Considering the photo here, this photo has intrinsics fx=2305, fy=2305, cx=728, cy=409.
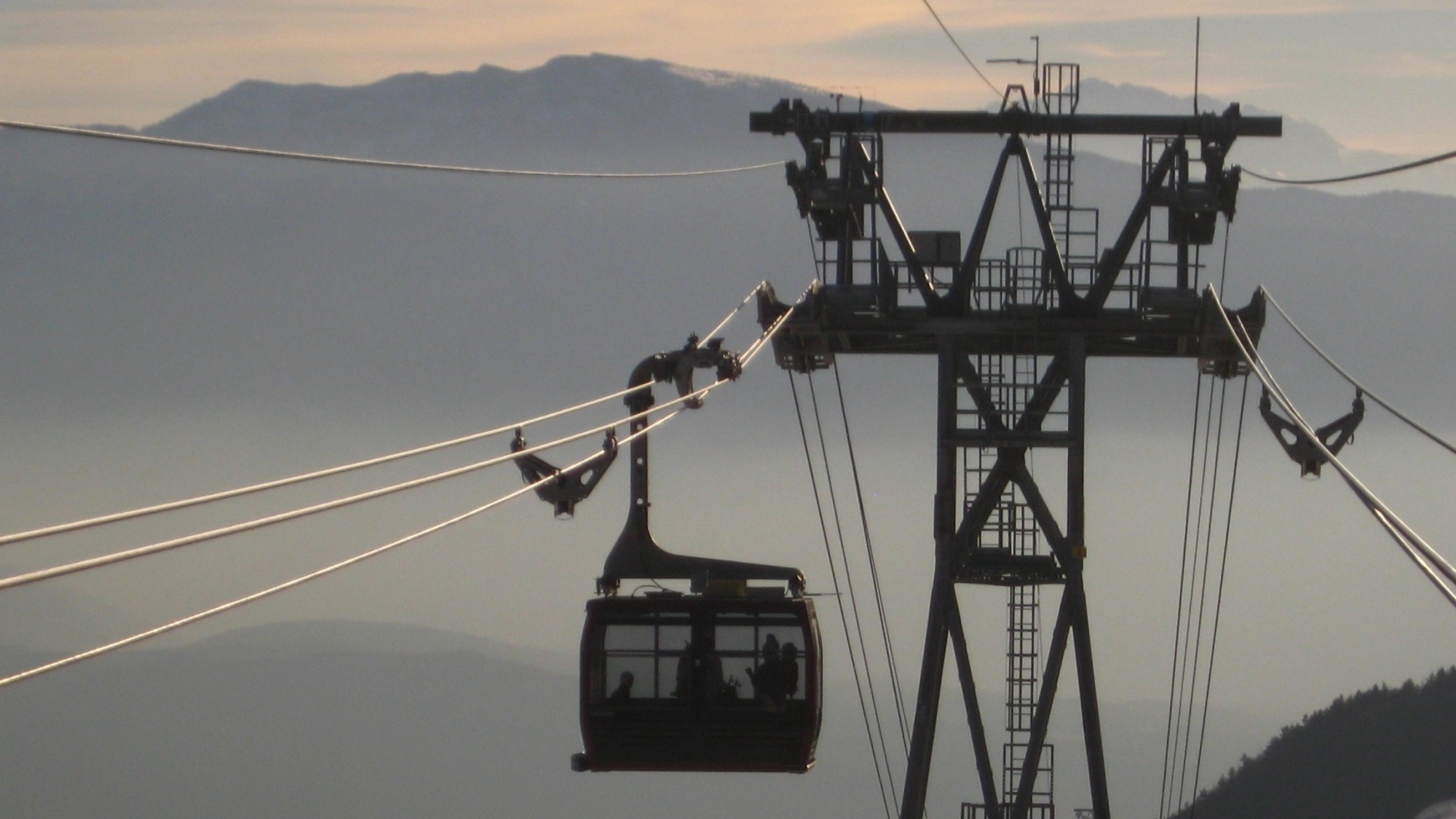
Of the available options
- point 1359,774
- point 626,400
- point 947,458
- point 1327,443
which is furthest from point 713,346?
point 1359,774

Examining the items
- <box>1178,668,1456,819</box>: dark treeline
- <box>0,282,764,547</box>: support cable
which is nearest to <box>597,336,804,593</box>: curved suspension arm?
<box>0,282,764,547</box>: support cable

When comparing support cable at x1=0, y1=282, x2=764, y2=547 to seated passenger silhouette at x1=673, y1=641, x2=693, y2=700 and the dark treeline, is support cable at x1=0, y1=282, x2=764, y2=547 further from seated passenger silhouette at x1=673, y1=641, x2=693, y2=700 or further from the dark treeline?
the dark treeline

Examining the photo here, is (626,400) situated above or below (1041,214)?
below

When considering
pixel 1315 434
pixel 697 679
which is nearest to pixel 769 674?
pixel 697 679

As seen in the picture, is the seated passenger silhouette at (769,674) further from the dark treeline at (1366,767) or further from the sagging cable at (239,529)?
the dark treeline at (1366,767)

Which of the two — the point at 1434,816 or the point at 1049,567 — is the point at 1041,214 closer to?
the point at 1049,567

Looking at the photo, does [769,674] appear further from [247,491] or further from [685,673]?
[247,491]
